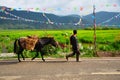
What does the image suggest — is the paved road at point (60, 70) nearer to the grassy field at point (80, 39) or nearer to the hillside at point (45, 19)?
the hillside at point (45, 19)

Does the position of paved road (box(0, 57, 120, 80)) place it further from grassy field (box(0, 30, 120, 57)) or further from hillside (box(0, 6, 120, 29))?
grassy field (box(0, 30, 120, 57))

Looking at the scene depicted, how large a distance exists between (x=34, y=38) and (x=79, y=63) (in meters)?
2.78

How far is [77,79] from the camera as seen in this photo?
1243 centimetres

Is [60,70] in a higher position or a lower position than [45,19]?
lower

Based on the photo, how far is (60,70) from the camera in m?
14.6

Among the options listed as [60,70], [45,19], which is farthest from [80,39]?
[45,19]

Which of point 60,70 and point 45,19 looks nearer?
point 60,70

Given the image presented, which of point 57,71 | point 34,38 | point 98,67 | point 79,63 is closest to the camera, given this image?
point 57,71

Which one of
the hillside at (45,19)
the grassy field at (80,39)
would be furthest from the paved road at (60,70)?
the grassy field at (80,39)

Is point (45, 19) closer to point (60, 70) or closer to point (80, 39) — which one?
point (80, 39)

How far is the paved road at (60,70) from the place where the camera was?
12914 millimetres

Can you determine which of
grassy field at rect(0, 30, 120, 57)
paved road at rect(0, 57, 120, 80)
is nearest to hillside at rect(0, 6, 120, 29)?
grassy field at rect(0, 30, 120, 57)

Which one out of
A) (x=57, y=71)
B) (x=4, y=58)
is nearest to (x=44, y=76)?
(x=57, y=71)

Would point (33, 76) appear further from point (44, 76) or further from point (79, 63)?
point (79, 63)
